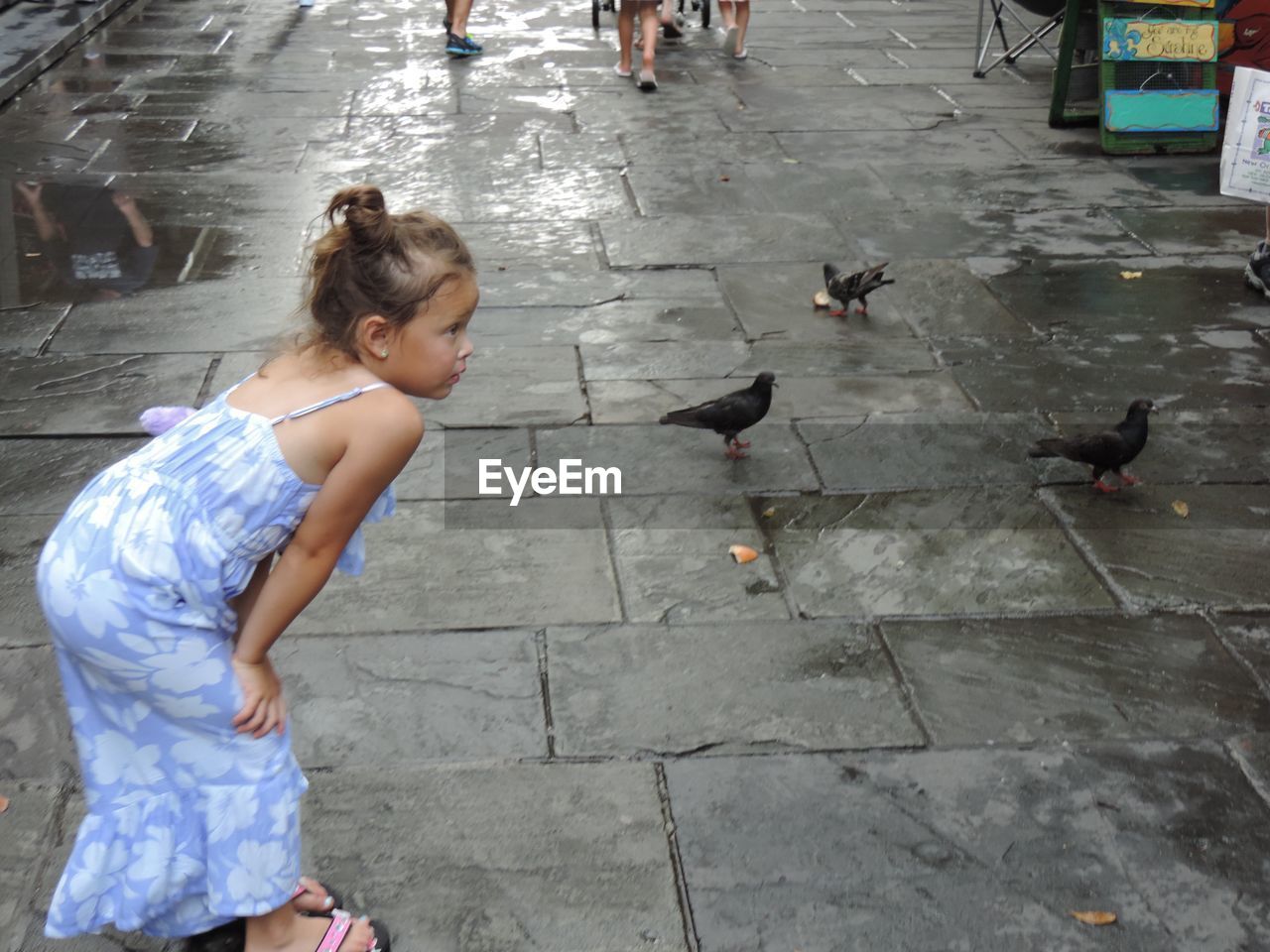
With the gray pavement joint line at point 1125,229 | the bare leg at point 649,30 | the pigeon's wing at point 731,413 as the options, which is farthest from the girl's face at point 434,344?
the bare leg at point 649,30

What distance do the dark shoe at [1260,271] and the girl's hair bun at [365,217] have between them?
522cm

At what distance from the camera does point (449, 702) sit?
11.1 feet

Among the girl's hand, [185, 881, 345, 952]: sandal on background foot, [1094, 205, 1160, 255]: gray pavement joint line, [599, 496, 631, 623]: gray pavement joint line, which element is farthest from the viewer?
[1094, 205, 1160, 255]: gray pavement joint line

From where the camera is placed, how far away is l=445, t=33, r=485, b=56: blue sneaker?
10836mm

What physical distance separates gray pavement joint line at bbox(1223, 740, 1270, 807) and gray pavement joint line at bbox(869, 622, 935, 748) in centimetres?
Result: 73

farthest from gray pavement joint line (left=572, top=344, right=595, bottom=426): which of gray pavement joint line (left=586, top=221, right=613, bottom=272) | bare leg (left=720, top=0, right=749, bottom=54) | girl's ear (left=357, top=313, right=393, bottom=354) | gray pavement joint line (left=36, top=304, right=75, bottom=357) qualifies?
bare leg (left=720, top=0, right=749, bottom=54)

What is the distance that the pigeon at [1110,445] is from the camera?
438 centimetres

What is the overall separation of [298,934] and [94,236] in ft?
17.1

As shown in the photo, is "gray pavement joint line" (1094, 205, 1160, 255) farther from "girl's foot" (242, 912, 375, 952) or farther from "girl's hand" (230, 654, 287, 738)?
"girl's hand" (230, 654, 287, 738)

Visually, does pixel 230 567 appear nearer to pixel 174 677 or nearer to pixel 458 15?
pixel 174 677

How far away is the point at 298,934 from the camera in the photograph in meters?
2.55

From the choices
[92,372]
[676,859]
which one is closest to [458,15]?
[92,372]

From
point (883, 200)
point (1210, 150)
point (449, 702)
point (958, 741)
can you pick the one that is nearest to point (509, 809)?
point (449, 702)

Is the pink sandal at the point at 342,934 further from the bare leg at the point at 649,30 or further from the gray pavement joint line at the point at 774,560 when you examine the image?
the bare leg at the point at 649,30
